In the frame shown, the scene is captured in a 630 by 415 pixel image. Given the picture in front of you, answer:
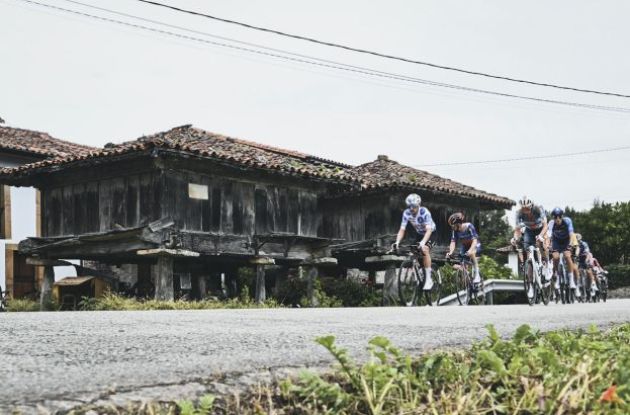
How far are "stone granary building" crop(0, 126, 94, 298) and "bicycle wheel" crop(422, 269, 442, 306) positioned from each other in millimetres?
14170

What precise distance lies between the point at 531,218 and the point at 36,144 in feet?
60.0

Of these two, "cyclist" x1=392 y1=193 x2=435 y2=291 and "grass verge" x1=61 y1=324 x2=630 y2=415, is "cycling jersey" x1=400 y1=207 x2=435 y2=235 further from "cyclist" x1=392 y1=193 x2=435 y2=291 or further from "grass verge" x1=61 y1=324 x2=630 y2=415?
"grass verge" x1=61 y1=324 x2=630 y2=415

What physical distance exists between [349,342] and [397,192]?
23.7m

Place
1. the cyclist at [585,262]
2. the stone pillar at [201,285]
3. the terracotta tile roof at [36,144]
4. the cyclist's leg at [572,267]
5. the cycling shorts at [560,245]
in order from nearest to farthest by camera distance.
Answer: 1. the cycling shorts at [560,245]
2. the cyclist's leg at [572,267]
3. the cyclist at [585,262]
4. the terracotta tile roof at [36,144]
5. the stone pillar at [201,285]

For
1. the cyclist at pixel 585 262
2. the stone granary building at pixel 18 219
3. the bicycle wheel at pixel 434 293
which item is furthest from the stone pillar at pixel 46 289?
the cyclist at pixel 585 262

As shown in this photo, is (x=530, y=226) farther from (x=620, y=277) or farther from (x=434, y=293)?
(x=620, y=277)

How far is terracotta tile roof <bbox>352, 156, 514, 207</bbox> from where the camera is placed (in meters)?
27.1

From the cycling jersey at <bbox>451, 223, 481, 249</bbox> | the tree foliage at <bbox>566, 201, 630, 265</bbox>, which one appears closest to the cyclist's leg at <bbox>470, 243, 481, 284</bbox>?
the cycling jersey at <bbox>451, 223, 481, 249</bbox>

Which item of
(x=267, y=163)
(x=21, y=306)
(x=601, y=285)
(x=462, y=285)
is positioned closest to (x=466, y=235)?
(x=462, y=285)

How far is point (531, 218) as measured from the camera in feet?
47.1

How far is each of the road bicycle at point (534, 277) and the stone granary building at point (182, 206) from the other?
8024 millimetres

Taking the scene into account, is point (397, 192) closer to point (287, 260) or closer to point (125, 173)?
point (287, 260)

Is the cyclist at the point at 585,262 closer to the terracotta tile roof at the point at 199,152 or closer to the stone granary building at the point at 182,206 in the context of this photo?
the stone granary building at the point at 182,206

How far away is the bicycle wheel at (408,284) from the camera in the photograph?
14.5 metres
